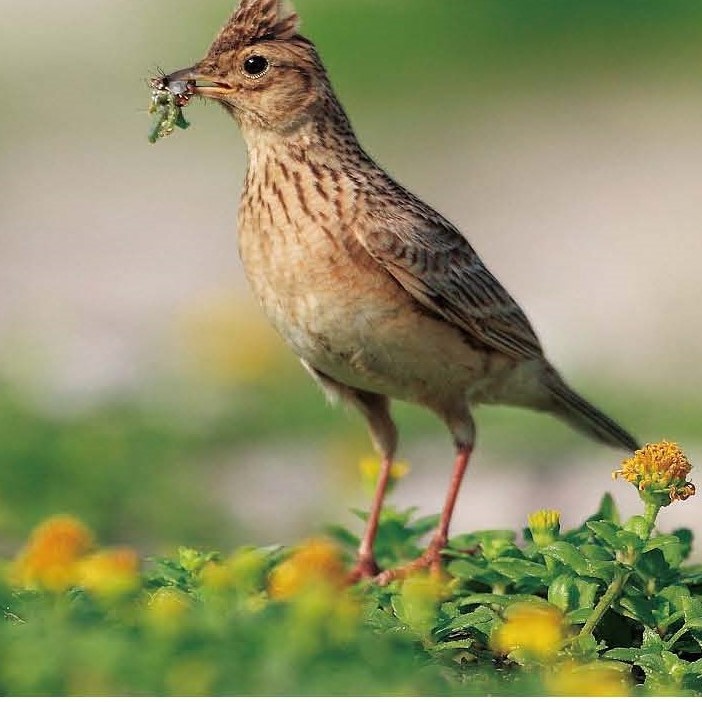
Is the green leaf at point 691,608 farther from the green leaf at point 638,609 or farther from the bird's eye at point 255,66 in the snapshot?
the bird's eye at point 255,66

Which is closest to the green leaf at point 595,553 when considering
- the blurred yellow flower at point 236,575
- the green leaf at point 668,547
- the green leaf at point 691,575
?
the green leaf at point 668,547

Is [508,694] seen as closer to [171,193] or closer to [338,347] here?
[338,347]

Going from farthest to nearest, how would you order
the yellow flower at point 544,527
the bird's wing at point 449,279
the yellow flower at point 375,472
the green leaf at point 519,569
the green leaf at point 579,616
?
the yellow flower at point 375,472
the bird's wing at point 449,279
the yellow flower at point 544,527
the green leaf at point 519,569
the green leaf at point 579,616

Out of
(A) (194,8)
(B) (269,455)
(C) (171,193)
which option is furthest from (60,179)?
(B) (269,455)

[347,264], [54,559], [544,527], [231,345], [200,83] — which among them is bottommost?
[54,559]

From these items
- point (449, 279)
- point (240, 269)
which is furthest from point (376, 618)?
point (240, 269)

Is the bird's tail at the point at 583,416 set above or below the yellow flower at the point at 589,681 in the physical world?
above

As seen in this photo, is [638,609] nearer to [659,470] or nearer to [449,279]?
[659,470]
